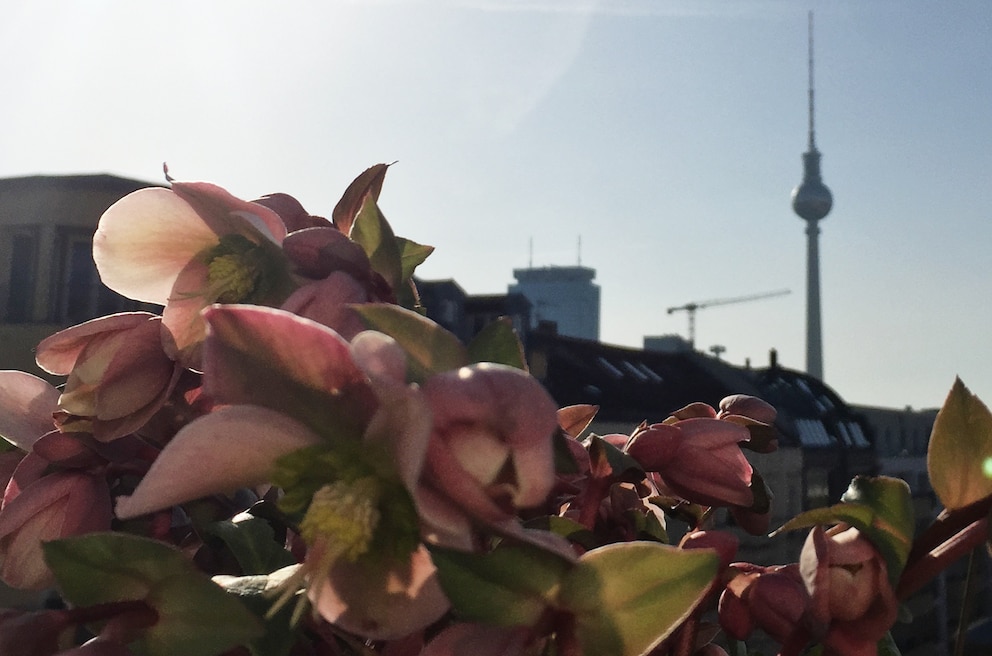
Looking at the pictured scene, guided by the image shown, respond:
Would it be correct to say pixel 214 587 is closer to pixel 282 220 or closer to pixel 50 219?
pixel 282 220

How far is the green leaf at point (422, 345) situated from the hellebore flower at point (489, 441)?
0.07ft

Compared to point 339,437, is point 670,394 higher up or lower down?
lower down

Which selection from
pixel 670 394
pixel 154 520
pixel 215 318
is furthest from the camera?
pixel 670 394

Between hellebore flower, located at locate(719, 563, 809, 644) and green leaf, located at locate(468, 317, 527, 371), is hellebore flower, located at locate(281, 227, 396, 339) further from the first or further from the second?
hellebore flower, located at locate(719, 563, 809, 644)

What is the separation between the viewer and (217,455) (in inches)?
10.0

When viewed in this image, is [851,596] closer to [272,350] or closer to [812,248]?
[272,350]

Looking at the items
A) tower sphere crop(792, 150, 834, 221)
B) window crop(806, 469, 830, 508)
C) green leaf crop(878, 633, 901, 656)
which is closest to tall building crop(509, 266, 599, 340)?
tower sphere crop(792, 150, 834, 221)

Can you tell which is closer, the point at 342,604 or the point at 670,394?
the point at 342,604

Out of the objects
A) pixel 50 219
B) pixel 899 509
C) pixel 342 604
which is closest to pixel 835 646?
pixel 899 509

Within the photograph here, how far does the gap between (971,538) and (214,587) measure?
0.24 meters

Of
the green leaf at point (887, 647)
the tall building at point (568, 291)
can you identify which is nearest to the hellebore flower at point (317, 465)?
the green leaf at point (887, 647)

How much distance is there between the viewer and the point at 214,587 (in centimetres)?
26

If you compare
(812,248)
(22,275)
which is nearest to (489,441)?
(22,275)

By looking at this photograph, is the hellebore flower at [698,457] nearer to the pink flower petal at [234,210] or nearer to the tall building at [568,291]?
the pink flower petal at [234,210]
